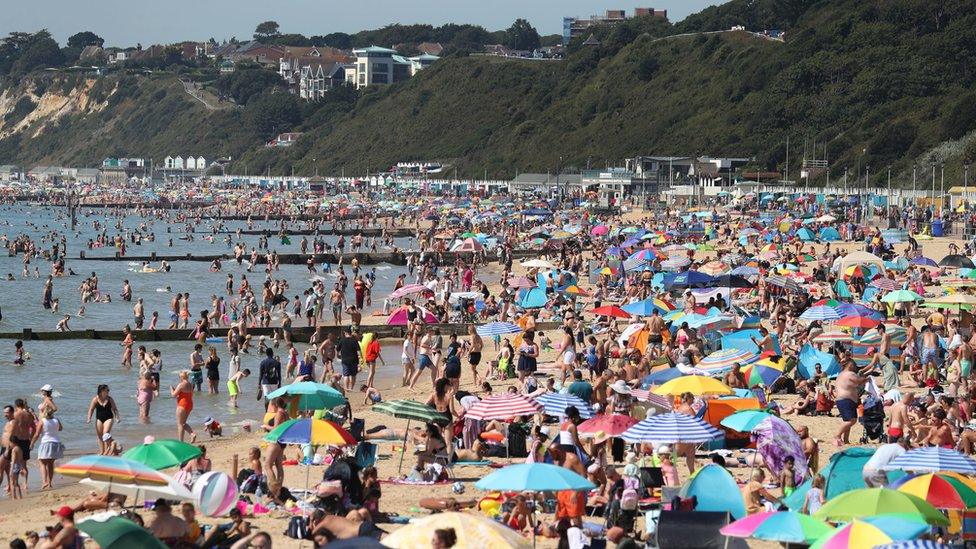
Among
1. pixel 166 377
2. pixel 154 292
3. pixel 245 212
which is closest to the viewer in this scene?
pixel 166 377

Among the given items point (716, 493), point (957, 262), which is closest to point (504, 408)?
point (716, 493)

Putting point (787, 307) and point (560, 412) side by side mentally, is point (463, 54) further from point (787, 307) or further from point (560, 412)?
point (560, 412)

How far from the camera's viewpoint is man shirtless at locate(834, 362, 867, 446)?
13.8 m

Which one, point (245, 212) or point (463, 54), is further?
point (463, 54)

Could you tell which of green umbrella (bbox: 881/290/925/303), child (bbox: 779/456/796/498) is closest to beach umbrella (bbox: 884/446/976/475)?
child (bbox: 779/456/796/498)

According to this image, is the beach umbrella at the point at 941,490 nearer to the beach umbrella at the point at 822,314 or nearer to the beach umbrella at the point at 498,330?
the beach umbrella at the point at 822,314

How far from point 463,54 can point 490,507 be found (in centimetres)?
14835

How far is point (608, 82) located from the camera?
379 ft

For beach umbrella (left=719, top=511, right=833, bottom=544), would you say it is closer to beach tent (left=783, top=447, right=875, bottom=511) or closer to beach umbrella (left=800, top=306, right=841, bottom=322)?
beach tent (left=783, top=447, right=875, bottom=511)

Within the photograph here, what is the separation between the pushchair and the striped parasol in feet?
6.84

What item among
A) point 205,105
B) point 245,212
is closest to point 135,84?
point 205,105

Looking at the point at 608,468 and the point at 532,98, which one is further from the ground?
the point at 532,98

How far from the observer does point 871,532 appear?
7.75 metres

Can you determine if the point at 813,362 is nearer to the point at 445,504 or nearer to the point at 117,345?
the point at 445,504
